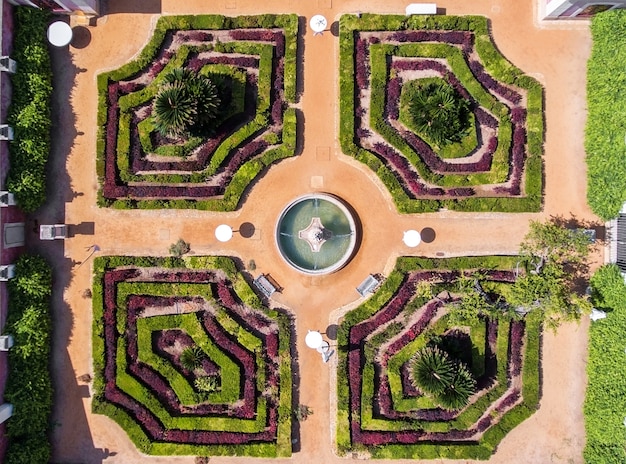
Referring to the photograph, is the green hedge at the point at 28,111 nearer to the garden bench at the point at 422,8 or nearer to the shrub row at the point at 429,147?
the shrub row at the point at 429,147

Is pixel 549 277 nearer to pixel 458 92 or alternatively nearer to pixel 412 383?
pixel 412 383

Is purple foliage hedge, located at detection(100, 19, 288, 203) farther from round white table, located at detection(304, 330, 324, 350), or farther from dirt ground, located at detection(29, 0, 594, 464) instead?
round white table, located at detection(304, 330, 324, 350)

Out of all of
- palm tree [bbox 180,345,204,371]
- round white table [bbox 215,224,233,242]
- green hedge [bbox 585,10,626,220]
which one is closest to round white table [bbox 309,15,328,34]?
round white table [bbox 215,224,233,242]

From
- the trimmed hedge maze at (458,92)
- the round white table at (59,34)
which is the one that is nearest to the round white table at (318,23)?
the trimmed hedge maze at (458,92)

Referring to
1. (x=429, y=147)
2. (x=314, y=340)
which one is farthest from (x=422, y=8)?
(x=314, y=340)

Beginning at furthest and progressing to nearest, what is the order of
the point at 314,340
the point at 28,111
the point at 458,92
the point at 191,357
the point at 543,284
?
the point at 458,92, the point at 191,357, the point at 28,111, the point at 314,340, the point at 543,284

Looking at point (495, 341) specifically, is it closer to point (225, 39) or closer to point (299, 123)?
point (299, 123)

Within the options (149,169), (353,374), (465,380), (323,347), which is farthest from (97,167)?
(465,380)
